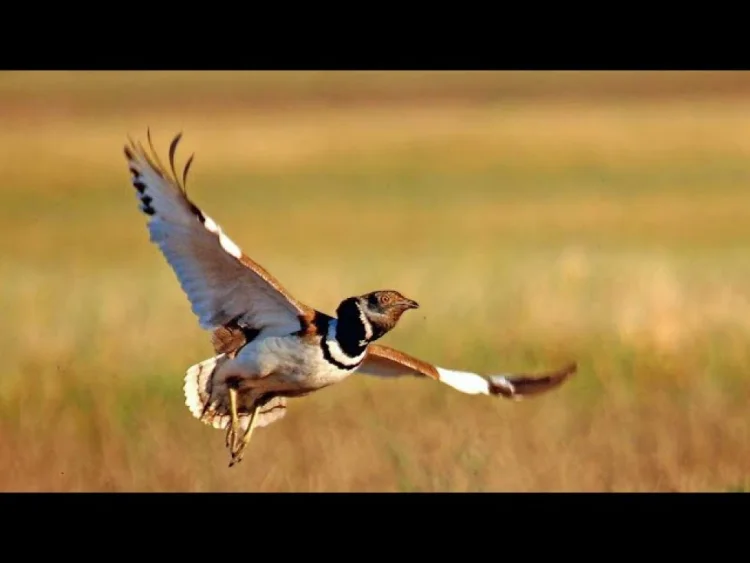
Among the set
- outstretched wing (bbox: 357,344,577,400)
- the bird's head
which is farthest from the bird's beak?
outstretched wing (bbox: 357,344,577,400)

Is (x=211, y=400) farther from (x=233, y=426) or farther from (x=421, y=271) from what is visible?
(x=421, y=271)

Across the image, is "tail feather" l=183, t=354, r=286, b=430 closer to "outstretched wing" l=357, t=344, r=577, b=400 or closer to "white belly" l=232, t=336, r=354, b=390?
"white belly" l=232, t=336, r=354, b=390

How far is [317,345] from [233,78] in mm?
13242

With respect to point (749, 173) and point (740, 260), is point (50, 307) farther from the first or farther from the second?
point (749, 173)

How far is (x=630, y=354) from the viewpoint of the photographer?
8930 millimetres

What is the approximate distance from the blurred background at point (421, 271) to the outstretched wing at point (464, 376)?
1.12ft

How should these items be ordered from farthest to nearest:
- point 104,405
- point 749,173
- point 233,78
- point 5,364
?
point 233,78 < point 749,173 < point 5,364 < point 104,405

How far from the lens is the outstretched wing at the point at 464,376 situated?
23.5 feet

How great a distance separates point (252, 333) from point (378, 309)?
537 millimetres

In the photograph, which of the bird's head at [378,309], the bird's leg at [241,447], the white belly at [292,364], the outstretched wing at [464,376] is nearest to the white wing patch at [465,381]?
the outstretched wing at [464,376]

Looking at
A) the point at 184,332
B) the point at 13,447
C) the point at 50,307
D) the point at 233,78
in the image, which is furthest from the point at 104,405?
the point at 233,78

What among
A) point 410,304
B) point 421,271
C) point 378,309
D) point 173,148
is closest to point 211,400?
point 378,309

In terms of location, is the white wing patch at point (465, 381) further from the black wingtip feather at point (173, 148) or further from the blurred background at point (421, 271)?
the black wingtip feather at point (173, 148)

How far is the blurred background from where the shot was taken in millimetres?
7520
